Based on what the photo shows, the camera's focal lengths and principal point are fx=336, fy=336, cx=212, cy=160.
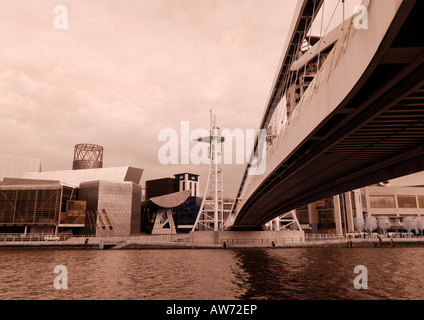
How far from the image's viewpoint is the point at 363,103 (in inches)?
335

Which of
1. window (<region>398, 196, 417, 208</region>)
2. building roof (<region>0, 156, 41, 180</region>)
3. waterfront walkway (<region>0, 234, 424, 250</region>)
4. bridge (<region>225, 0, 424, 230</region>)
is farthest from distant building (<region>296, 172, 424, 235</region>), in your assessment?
building roof (<region>0, 156, 41, 180</region>)

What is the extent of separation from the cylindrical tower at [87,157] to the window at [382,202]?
104 meters

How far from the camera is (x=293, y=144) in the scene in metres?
13.7

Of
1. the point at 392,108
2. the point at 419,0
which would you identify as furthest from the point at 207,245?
the point at 419,0

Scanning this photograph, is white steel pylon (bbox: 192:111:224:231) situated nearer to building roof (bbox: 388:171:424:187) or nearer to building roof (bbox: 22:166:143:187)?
building roof (bbox: 22:166:143:187)

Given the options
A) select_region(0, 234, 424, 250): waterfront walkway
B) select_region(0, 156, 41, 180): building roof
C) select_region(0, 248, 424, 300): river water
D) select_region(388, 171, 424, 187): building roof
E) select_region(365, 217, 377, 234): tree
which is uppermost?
select_region(0, 156, 41, 180): building roof

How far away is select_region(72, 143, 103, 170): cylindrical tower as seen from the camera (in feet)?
451

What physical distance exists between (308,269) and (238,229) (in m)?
41.0

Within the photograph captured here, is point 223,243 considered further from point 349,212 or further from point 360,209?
point 360,209

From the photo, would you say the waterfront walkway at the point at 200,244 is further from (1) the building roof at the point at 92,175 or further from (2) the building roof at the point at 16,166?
(2) the building roof at the point at 16,166

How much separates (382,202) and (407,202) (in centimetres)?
673

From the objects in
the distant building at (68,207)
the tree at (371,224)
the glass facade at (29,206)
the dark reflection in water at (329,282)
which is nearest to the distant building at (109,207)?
Answer: the distant building at (68,207)

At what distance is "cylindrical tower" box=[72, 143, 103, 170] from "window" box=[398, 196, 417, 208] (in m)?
111

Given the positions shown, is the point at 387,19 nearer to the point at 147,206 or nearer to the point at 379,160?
the point at 379,160
